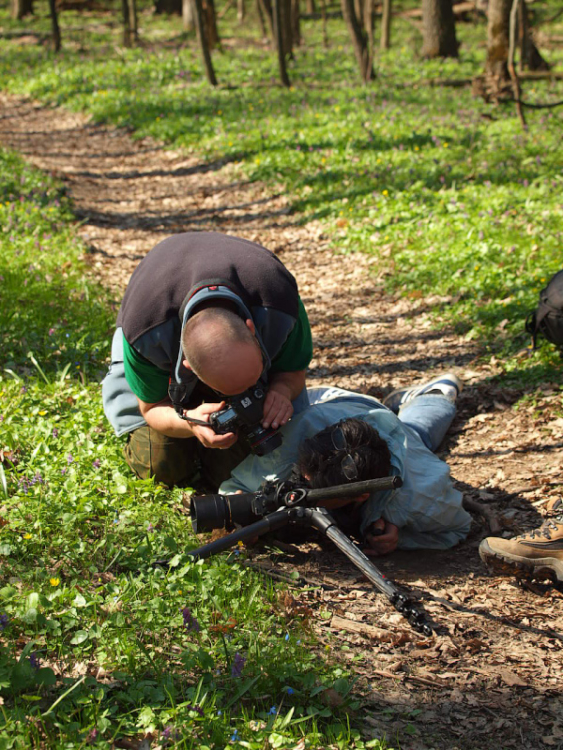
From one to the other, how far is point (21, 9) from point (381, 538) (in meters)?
31.8

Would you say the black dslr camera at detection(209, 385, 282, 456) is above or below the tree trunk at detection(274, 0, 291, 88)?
below

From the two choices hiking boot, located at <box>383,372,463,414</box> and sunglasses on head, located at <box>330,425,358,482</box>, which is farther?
hiking boot, located at <box>383,372,463,414</box>

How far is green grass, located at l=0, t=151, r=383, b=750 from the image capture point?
221 cm

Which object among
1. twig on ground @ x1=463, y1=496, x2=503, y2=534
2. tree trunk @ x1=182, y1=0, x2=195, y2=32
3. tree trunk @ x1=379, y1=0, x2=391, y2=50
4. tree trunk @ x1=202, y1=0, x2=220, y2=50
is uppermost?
tree trunk @ x1=182, y1=0, x2=195, y2=32

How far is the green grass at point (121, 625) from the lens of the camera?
2.21m

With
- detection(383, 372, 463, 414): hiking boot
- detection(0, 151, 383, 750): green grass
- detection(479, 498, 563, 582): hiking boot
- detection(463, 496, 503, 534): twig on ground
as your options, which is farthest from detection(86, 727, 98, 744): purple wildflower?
detection(383, 372, 463, 414): hiking boot

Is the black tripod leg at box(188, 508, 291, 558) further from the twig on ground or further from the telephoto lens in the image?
the twig on ground

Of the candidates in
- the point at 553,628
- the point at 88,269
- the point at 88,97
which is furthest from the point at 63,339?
the point at 88,97

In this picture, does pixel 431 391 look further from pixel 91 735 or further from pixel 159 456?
pixel 91 735

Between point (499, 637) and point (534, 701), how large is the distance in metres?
0.38

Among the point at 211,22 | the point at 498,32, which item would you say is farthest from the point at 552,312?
the point at 211,22

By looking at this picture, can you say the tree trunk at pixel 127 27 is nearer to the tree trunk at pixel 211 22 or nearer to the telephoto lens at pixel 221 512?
the tree trunk at pixel 211 22

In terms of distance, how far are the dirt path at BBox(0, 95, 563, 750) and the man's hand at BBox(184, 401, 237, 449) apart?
671 millimetres

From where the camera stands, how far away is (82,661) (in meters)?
2.45
